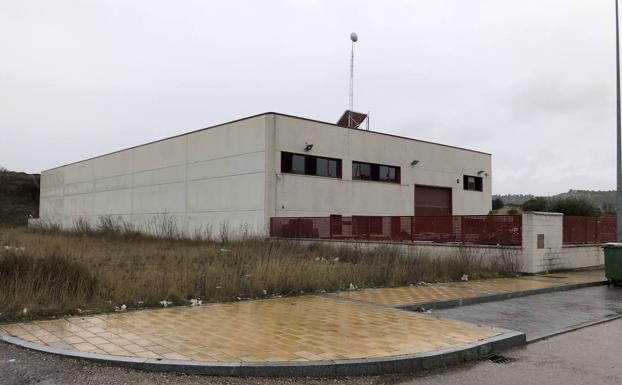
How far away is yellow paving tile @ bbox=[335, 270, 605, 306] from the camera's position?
10.7 metres

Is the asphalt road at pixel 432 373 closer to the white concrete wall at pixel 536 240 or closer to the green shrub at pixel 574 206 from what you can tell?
the white concrete wall at pixel 536 240

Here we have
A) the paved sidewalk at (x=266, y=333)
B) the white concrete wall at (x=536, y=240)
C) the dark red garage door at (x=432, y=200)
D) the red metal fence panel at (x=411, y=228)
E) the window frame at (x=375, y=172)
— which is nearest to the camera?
the paved sidewalk at (x=266, y=333)

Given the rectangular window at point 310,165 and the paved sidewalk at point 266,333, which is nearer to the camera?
the paved sidewalk at point 266,333

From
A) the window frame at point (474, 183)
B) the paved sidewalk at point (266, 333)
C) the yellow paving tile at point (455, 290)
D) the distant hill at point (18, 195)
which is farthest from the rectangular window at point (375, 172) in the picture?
the distant hill at point (18, 195)

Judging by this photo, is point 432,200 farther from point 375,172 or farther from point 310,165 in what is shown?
point 310,165

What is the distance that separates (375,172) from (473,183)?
12.1m

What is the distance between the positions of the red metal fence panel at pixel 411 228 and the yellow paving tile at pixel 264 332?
9727mm

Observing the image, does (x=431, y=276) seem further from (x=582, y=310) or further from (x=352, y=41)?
(x=352, y=41)

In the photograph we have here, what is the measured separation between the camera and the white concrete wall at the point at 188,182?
2911 centimetres

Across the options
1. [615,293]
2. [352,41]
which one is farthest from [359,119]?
[615,293]

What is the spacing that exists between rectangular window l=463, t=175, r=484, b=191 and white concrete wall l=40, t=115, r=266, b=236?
19.7 meters

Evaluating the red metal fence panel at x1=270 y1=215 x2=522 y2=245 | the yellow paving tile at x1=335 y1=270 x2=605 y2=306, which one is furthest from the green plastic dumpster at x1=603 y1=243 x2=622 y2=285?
the red metal fence panel at x1=270 y1=215 x2=522 y2=245

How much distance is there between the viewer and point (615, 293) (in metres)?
13.9

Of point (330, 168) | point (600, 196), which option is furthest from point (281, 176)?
point (600, 196)
